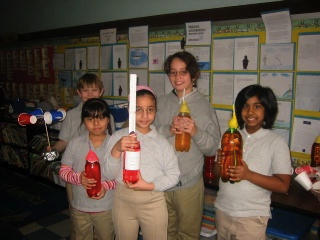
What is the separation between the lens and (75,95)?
10.6 ft

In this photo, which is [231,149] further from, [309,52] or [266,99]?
[309,52]

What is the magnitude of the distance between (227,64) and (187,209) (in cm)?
107

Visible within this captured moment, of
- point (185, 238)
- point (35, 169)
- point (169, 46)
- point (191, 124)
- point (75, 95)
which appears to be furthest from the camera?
point (35, 169)

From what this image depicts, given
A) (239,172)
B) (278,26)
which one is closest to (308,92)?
(278,26)

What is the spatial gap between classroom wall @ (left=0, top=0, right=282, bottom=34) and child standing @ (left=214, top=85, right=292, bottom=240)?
3.01 feet

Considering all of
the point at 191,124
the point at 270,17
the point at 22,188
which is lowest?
the point at 22,188

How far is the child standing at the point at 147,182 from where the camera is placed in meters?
1.38

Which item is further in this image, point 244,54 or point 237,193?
point 244,54

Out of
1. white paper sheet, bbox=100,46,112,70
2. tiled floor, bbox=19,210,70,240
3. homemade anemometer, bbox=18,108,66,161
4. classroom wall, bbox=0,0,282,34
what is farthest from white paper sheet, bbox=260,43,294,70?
tiled floor, bbox=19,210,70,240

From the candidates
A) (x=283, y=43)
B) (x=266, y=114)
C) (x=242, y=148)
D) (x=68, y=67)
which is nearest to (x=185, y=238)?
(x=242, y=148)

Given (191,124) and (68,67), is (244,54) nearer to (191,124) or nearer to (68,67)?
(191,124)

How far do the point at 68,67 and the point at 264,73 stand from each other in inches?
85.5

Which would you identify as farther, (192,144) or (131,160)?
(192,144)

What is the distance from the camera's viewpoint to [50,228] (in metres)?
2.61
